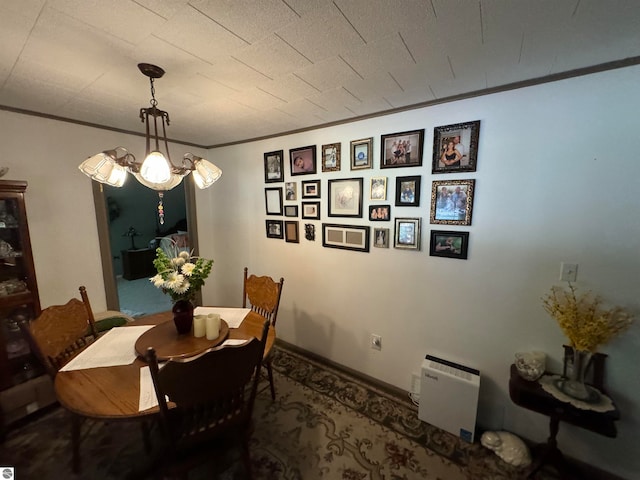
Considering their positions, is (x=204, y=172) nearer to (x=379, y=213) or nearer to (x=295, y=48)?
(x=295, y=48)

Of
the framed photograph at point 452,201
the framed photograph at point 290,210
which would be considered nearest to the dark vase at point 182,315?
the framed photograph at point 290,210

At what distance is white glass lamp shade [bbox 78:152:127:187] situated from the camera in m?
1.27

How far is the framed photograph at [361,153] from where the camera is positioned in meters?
2.10

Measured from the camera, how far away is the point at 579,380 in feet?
4.61

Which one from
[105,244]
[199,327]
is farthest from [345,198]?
[105,244]

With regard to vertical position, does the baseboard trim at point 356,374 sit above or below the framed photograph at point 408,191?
below

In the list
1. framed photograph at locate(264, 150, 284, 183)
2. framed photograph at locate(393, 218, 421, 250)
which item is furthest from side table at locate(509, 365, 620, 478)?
framed photograph at locate(264, 150, 284, 183)

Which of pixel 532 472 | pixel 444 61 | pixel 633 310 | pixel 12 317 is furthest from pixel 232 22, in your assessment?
pixel 532 472

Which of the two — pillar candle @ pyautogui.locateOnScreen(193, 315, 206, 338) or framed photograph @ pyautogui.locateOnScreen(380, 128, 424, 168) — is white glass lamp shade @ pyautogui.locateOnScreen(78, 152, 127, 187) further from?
framed photograph @ pyautogui.locateOnScreen(380, 128, 424, 168)

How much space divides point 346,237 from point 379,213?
0.38 meters

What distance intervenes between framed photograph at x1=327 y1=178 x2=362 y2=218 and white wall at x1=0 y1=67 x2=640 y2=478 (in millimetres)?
87

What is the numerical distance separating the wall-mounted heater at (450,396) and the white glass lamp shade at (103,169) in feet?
7.64

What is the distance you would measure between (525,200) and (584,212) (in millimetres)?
277

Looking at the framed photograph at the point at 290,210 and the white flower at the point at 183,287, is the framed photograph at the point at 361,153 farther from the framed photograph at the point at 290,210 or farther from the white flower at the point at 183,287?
the white flower at the point at 183,287
